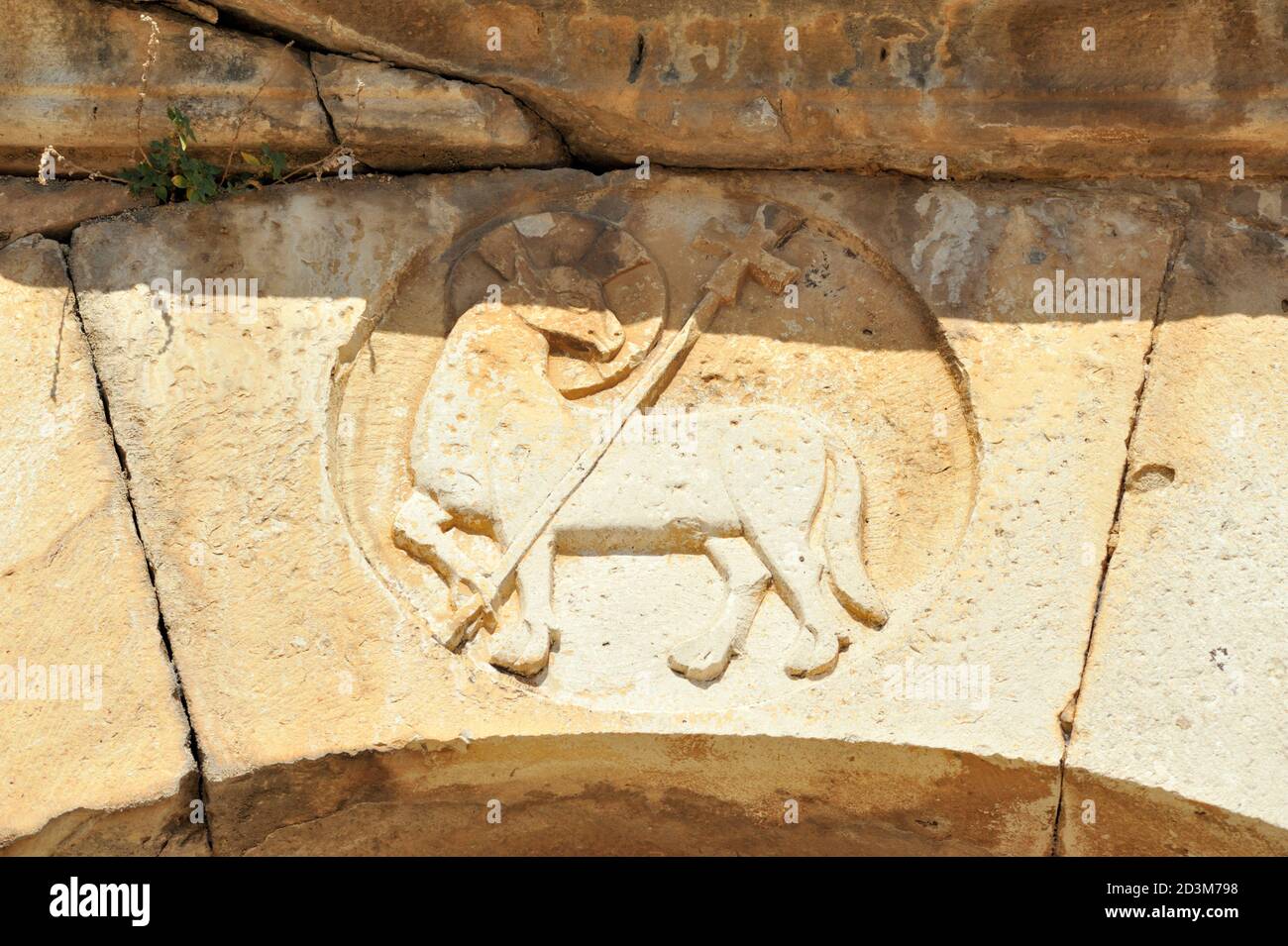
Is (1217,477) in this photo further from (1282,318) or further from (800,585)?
(800,585)

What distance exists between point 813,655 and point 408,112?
182cm

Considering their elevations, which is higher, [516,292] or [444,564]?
[516,292]

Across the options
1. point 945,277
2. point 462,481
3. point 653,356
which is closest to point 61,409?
point 462,481

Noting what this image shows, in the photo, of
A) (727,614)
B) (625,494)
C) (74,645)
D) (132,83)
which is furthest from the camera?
(132,83)

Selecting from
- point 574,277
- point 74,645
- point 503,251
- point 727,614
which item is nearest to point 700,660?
point 727,614

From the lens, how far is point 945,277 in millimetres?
4734

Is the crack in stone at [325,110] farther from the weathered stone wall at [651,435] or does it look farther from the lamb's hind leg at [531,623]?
the lamb's hind leg at [531,623]

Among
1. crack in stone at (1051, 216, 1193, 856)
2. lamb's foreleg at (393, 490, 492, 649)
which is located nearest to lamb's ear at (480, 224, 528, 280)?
lamb's foreleg at (393, 490, 492, 649)

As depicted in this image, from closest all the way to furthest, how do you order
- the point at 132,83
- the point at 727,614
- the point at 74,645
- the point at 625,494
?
1. the point at 74,645
2. the point at 727,614
3. the point at 625,494
4. the point at 132,83

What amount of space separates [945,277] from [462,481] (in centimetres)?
141

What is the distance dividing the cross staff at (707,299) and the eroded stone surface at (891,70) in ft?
0.80

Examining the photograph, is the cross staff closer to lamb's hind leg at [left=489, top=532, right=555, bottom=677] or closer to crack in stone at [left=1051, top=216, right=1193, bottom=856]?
lamb's hind leg at [left=489, top=532, right=555, bottom=677]

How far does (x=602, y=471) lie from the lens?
4531 millimetres

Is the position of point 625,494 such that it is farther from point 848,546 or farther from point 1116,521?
point 1116,521
